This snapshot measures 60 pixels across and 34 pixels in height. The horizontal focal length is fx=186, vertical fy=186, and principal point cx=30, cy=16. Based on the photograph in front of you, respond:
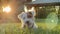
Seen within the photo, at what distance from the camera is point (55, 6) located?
227 cm

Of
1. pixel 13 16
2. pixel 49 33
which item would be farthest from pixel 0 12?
pixel 49 33

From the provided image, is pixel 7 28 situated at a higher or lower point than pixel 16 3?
lower

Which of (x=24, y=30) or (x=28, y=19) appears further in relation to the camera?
(x=28, y=19)

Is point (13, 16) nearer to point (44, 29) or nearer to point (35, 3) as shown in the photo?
point (35, 3)

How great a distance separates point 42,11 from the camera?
93.3 inches

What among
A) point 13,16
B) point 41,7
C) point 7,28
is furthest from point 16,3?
point 7,28

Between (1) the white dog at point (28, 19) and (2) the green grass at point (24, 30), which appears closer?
(2) the green grass at point (24, 30)

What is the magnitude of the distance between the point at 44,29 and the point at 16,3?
0.79 metres

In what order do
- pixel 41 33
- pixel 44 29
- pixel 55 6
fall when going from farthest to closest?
pixel 55 6 → pixel 44 29 → pixel 41 33

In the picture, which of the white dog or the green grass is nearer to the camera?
the green grass

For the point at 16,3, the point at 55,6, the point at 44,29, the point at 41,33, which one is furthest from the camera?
the point at 16,3

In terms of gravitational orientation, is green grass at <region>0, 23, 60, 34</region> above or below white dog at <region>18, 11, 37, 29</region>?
below

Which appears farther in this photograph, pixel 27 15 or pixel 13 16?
pixel 13 16

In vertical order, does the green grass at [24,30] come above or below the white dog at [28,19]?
below
